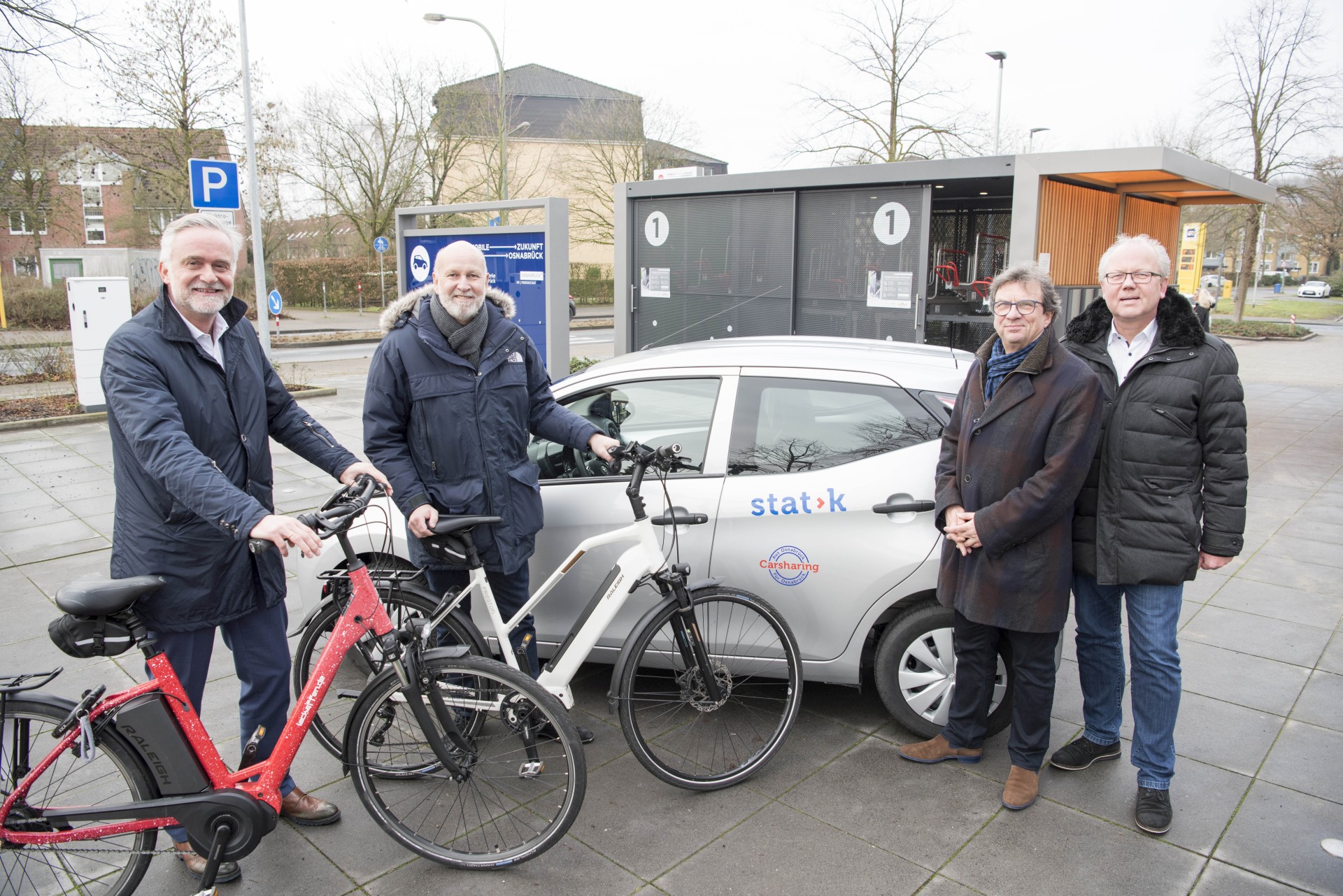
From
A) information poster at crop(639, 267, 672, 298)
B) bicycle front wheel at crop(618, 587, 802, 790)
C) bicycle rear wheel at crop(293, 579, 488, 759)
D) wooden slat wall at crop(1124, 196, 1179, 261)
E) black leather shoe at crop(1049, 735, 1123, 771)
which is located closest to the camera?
bicycle rear wheel at crop(293, 579, 488, 759)

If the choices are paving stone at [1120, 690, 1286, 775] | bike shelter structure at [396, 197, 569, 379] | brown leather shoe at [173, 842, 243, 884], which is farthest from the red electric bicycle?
bike shelter structure at [396, 197, 569, 379]

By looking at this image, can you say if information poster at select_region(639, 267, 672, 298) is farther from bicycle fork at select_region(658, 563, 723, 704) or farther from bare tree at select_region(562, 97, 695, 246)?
bare tree at select_region(562, 97, 695, 246)

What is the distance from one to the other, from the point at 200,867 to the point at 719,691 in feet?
5.84

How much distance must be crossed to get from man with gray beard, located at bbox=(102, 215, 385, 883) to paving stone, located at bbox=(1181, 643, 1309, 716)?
3.66 m

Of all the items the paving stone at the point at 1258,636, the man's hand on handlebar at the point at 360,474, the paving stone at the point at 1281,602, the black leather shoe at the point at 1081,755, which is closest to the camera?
the man's hand on handlebar at the point at 360,474

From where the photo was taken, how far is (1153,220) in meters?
11.2

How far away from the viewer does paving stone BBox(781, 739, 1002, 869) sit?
3.14 metres

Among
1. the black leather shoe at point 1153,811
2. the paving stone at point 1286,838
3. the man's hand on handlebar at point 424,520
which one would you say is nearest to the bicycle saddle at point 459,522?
the man's hand on handlebar at point 424,520

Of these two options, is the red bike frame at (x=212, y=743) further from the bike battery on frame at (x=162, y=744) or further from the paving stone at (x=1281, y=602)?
the paving stone at (x=1281, y=602)

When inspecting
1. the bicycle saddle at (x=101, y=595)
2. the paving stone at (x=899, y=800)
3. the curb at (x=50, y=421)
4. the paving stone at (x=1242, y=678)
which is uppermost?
the bicycle saddle at (x=101, y=595)

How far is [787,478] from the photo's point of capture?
12.1ft

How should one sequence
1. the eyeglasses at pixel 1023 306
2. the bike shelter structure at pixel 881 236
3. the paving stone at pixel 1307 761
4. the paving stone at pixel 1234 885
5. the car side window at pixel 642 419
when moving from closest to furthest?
1. the paving stone at pixel 1234 885
2. the eyeglasses at pixel 1023 306
3. the paving stone at pixel 1307 761
4. the car side window at pixel 642 419
5. the bike shelter structure at pixel 881 236

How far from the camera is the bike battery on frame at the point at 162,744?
2.66 meters

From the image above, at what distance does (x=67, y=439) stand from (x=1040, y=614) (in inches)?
433
